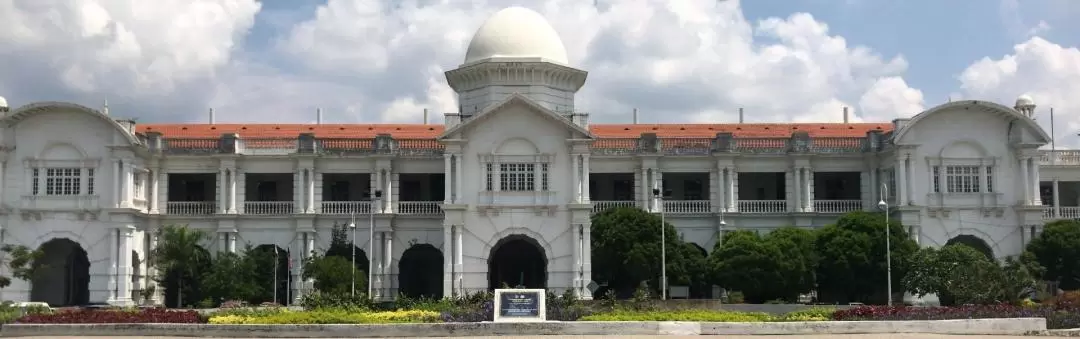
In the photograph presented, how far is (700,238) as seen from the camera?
51.3 m

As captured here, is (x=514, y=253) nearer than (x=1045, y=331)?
No

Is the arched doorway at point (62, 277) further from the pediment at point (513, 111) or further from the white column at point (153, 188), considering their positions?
the pediment at point (513, 111)

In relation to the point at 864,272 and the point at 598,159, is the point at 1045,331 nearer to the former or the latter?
the point at 864,272

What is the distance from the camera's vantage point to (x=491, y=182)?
4659cm

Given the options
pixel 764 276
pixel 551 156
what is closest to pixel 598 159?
pixel 551 156

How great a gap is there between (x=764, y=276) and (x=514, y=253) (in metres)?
13.0

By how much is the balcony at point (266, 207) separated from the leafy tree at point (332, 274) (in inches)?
205

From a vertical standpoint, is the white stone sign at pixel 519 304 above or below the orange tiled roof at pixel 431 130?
below

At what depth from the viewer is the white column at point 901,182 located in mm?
48281

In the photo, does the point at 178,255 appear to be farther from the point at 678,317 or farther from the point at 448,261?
the point at 678,317

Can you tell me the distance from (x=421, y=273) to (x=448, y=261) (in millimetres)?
8940

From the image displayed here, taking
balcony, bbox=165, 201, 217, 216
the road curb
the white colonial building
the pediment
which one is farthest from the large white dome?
the road curb

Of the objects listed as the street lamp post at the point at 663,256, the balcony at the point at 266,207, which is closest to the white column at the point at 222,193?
the balcony at the point at 266,207

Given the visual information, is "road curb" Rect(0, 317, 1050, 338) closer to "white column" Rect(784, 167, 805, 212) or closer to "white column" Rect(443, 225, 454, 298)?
"white column" Rect(443, 225, 454, 298)
